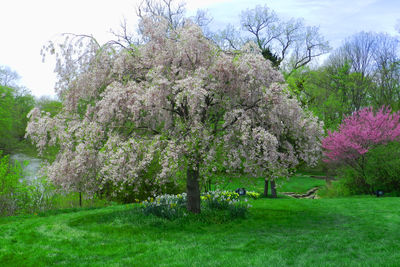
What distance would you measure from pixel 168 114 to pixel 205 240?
3858mm

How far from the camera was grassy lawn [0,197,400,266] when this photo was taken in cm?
639

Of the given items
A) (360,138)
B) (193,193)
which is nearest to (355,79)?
(360,138)

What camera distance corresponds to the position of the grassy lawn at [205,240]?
639cm

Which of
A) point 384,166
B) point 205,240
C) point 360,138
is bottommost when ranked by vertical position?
point 205,240

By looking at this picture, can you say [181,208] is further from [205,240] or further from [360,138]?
[360,138]

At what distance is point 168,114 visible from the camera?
382 inches

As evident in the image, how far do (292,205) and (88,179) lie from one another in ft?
29.3

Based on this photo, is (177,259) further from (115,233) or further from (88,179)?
(88,179)

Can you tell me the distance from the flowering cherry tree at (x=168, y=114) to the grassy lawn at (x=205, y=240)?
4.36ft

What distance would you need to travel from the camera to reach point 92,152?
9297 mm

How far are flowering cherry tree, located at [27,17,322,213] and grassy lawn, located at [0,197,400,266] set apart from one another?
52.3 inches

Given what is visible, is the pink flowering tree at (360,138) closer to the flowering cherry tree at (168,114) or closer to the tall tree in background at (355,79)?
the flowering cherry tree at (168,114)

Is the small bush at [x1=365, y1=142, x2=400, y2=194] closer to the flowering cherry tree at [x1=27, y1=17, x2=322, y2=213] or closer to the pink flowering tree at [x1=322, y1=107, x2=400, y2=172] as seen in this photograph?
the pink flowering tree at [x1=322, y1=107, x2=400, y2=172]

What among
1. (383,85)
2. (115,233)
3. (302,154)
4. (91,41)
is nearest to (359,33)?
(383,85)
